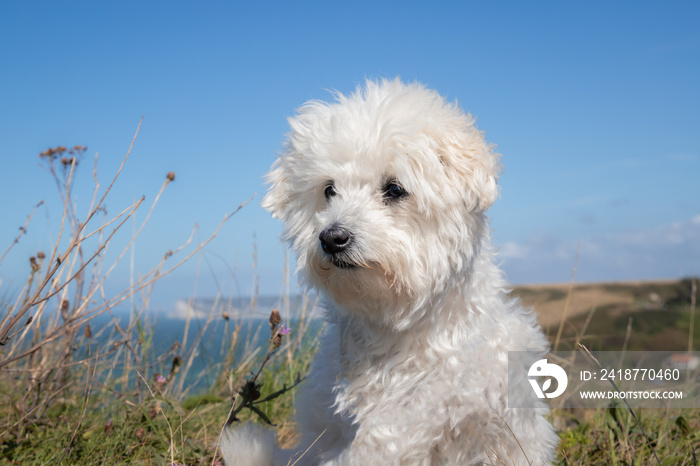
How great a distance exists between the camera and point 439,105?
105 inches

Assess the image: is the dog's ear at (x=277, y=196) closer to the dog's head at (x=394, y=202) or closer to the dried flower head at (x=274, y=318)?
the dog's head at (x=394, y=202)

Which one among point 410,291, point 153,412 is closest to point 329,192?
point 410,291

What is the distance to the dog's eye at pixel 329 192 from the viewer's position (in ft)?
8.78

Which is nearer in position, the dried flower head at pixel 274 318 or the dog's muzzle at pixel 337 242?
the dog's muzzle at pixel 337 242

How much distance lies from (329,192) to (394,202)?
1.19 feet

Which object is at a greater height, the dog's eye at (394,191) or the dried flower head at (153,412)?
the dog's eye at (394,191)

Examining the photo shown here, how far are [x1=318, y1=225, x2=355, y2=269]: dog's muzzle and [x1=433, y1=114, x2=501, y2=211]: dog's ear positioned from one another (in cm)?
55

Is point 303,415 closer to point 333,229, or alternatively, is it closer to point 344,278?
point 344,278

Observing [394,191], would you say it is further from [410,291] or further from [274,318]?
[274,318]

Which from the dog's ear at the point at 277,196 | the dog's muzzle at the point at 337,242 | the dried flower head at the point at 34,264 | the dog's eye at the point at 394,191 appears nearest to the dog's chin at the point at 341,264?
the dog's muzzle at the point at 337,242

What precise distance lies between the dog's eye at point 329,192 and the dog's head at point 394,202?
0.03 metres

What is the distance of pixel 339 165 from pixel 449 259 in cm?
67

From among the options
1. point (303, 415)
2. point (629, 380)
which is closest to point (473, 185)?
point (303, 415)

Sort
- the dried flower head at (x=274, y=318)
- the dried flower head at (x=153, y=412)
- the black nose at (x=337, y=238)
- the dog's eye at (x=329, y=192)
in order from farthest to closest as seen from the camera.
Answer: the dried flower head at (x=153, y=412) → the dried flower head at (x=274, y=318) → the dog's eye at (x=329, y=192) → the black nose at (x=337, y=238)
